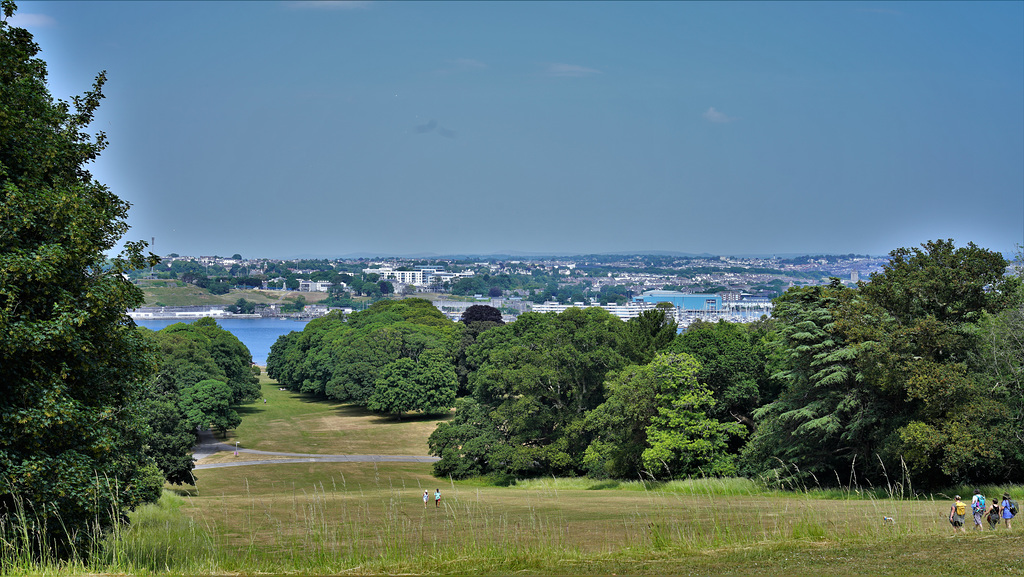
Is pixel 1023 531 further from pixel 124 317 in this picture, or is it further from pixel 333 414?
pixel 333 414

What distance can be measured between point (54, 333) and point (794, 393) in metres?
27.7

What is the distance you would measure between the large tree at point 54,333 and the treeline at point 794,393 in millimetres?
15542

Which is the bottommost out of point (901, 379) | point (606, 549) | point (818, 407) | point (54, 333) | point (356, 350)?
point (356, 350)

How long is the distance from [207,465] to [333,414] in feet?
87.3

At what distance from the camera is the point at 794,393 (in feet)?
105

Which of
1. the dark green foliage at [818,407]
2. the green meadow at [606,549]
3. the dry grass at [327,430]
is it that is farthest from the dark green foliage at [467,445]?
the green meadow at [606,549]

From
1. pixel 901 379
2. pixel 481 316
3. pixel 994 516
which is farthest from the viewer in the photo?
pixel 481 316

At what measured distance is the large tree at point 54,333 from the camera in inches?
423

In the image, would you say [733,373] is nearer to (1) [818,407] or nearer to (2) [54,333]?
(1) [818,407]

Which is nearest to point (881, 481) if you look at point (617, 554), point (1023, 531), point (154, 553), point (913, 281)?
point (913, 281)

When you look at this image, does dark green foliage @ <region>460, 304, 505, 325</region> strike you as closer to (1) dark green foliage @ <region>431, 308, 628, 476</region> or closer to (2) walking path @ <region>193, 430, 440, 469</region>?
(2) walking path @ <region>193, 430, 440, 469</region>

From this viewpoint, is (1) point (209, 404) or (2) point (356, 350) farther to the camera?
(2) point (356, 350)

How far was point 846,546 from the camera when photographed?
512 inches

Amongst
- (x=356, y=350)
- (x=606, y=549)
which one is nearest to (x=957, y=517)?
(x=606, y=549)
